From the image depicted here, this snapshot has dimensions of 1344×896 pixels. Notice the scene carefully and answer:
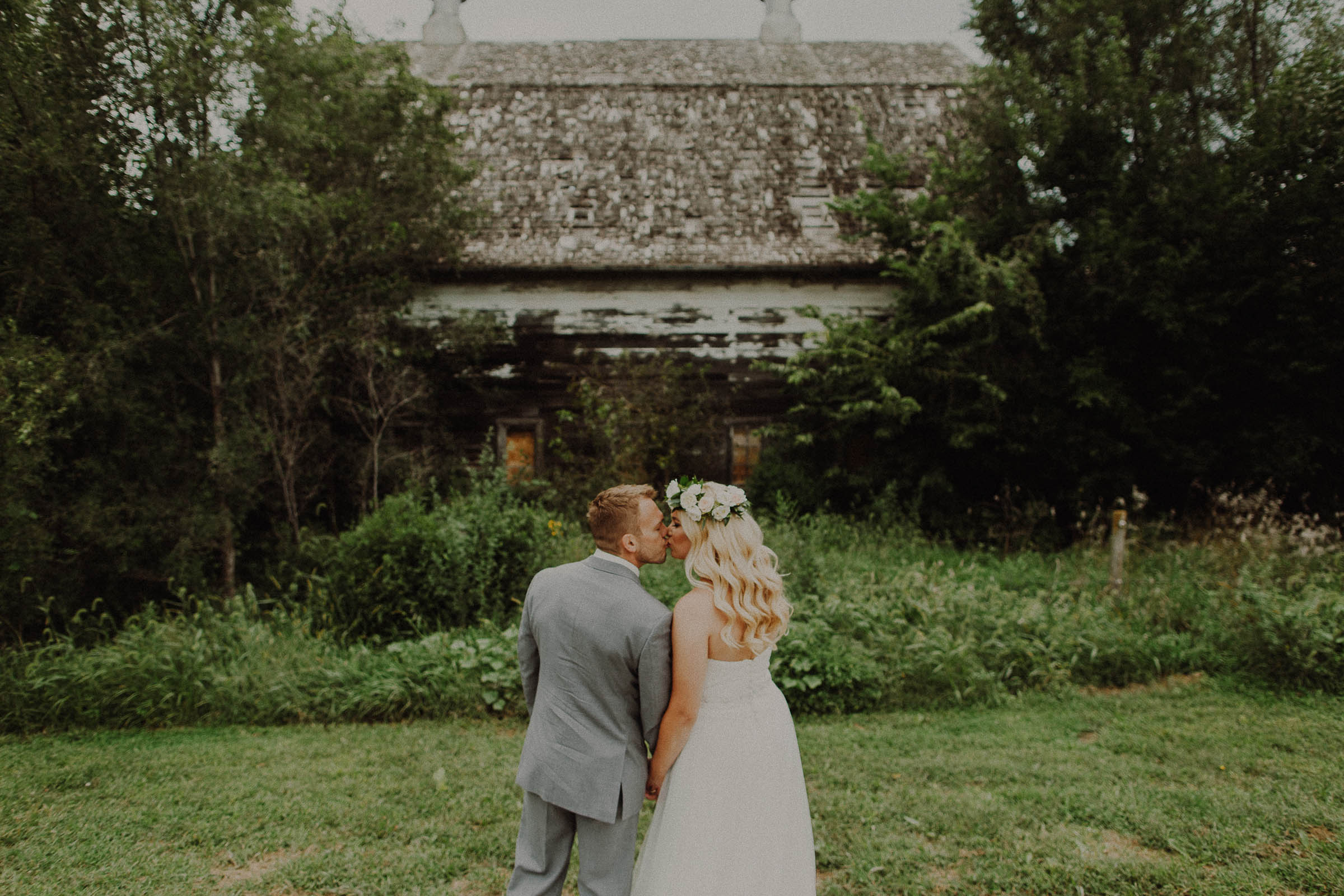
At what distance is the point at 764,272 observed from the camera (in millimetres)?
11539

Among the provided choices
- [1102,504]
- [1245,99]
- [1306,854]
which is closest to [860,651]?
[1306,854]

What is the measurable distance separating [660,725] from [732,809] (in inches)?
15.4

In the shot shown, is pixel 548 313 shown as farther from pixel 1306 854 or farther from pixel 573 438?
pixel 1306 854

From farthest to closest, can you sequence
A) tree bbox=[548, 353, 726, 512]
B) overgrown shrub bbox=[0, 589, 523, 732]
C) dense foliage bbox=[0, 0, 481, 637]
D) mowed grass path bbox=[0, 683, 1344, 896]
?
tree bbox=[548, 353, 726, 512] < dense foliage bbox=[0, 0, 481, 637] < overgrown shrub bbox=[0, 589, 523, 732] < mowed grass path bbox=[0, 683, 1344, 896]

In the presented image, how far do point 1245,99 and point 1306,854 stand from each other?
10.1 m

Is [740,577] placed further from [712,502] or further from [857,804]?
[857,804]

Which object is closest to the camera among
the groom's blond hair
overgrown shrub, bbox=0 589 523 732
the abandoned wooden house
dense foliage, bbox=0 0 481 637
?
the groom's blond hair

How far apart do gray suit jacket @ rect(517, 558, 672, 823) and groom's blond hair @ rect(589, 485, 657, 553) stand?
0.10m

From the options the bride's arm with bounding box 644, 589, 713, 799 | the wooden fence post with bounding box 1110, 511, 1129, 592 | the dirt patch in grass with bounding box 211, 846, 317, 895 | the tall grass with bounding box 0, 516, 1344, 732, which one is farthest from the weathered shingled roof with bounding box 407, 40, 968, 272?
the bride's arm with bounding box 644, 589, 713, 799

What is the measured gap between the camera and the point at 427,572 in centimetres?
684

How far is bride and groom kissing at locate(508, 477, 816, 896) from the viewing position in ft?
8.54

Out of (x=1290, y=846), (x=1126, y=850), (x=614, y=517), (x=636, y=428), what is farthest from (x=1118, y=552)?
(x=614, y=517)

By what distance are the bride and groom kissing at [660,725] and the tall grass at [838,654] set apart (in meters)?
2.93

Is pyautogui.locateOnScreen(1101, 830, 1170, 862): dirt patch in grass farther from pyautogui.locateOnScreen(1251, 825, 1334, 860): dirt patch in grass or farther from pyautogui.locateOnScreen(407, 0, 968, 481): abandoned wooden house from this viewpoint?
pyautogui.locateOnScreen(407, 0, 968, 481): abandoned wooden house
